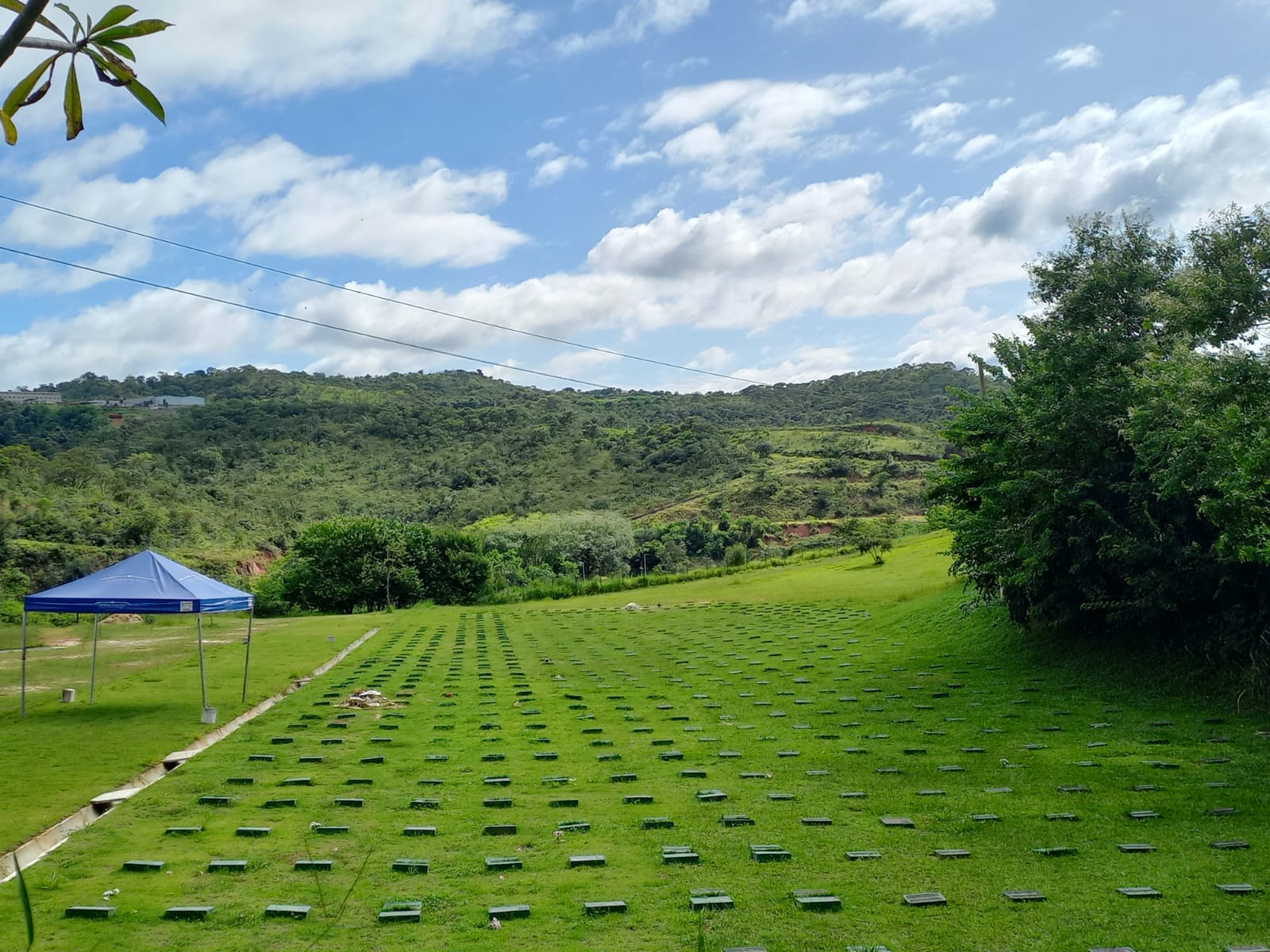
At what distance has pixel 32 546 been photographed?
5306 cm

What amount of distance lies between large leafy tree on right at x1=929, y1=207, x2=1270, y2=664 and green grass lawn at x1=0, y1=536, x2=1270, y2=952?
133cm

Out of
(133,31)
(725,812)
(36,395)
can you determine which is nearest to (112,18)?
(133,31)

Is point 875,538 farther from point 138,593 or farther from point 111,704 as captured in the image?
point 138,593

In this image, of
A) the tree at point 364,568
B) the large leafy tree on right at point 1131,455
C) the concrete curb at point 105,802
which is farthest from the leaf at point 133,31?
the tree at point 364,568

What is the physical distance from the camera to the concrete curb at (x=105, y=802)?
7599 mm

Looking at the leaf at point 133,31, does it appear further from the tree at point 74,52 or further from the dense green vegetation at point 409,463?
the dense green vegetation at point 409,463

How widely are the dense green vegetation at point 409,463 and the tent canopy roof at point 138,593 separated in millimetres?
40453

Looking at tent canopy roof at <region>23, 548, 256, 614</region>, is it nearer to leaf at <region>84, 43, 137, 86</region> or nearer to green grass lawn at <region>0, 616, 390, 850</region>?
green grass lawn at <region>0, 616, 390, 850</region>

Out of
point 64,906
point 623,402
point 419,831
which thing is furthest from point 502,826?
point 623,402

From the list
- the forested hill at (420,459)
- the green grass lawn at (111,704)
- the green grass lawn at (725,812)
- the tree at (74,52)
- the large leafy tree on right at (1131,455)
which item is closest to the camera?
the tree at (74,52)

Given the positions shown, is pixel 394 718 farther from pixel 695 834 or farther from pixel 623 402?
pixel 623 402

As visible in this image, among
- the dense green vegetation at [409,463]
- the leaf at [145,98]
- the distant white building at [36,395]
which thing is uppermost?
the distant white building at [36,395]

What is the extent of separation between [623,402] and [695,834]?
146 metres

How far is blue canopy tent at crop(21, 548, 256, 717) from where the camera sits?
1423cm
